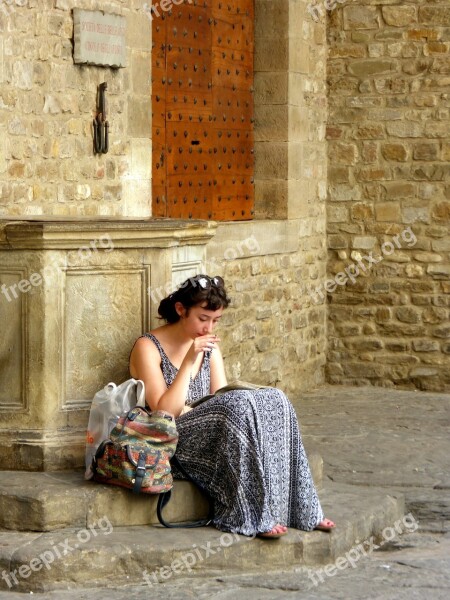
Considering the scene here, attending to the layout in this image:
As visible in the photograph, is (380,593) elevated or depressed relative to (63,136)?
depressed

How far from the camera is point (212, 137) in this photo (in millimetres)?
9117

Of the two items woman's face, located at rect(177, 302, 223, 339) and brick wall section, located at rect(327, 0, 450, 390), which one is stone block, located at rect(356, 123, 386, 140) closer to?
brick wall section, located at rect(327, 0, 450, 390)

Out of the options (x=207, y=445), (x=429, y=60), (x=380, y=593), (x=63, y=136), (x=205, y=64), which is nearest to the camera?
(x=380, y=593)

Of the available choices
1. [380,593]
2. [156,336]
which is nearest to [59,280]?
[156,336]

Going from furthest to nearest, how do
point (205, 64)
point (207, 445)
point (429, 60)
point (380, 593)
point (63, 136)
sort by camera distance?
point (429, 60)
point (205, 64)
point (63, 136)
point (207, 445)
point (380, 593)

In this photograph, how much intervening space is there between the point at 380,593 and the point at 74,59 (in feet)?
12.2

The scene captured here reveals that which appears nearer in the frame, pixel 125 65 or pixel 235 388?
pixel 235 388

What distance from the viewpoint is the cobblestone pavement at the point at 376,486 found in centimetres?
479

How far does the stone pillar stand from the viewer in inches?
207

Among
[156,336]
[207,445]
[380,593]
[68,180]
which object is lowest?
[380,593]

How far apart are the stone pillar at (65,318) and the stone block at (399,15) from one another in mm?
5134

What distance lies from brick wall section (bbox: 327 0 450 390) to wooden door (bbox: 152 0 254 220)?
964 millimetres

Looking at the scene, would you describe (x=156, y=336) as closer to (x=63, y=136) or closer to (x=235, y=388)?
(x=235, y=388)

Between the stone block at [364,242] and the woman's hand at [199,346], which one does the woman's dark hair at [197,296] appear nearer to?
the woman's hand at [199,346]
